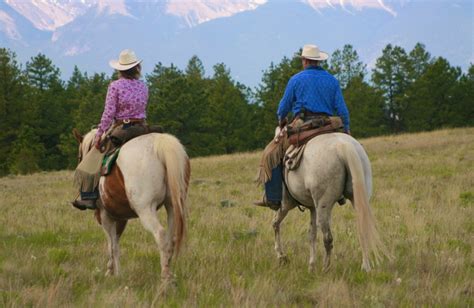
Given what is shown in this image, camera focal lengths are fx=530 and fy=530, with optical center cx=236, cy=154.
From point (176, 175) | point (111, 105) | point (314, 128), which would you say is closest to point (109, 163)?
point (111, 105)

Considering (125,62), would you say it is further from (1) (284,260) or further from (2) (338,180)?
(1) (284,260)

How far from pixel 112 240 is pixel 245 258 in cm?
182

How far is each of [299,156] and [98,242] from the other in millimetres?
3971

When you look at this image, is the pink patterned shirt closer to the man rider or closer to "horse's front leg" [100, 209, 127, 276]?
Result: "horse's front leg" [100, 209, 127, 276]

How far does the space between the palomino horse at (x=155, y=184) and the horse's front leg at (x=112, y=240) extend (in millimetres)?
668

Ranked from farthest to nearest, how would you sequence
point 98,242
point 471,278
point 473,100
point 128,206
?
1. point 473,100
2. point 98,242
3. point 128,206
4. point 471,278

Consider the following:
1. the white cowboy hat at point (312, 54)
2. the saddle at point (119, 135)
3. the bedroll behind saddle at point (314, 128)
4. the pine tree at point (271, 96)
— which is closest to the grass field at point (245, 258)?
the saddle at point (119, 135)

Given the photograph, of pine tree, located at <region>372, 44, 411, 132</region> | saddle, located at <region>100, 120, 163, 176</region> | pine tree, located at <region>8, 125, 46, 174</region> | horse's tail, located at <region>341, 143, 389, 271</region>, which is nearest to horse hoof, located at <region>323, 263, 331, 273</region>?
horse's tail, located at <region>341, 143, 389, 271</region>

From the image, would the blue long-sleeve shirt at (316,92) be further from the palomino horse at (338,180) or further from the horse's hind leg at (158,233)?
the horse's hind leg at (158,233)

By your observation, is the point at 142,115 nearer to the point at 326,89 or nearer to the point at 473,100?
the point at 326,89

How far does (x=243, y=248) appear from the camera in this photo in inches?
311

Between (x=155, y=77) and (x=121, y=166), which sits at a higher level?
(x=155, y=77)

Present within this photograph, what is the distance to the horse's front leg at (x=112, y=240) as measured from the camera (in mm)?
6875

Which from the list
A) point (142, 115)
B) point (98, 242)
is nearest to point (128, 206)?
point (142, 115)
